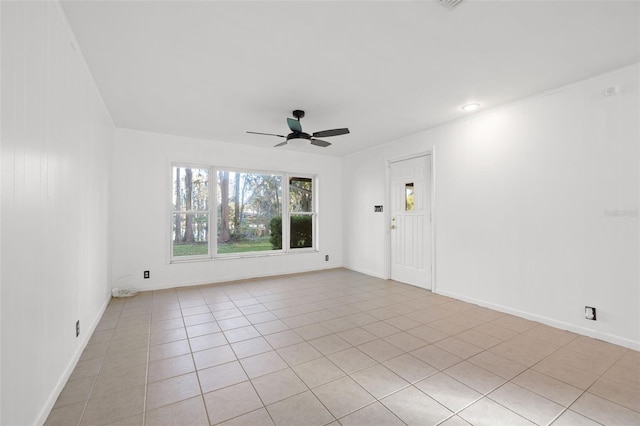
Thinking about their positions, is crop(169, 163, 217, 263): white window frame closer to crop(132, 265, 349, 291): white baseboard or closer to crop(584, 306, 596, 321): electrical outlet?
crop(132, 265, 349, 291): white baseboard

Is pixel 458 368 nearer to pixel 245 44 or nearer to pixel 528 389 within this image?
pixel 528 389

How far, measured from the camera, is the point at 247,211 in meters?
5.61

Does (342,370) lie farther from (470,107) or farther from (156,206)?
(156,206)

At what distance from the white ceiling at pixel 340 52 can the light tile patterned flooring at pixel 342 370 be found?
8.64ft

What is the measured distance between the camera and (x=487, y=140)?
373 cm

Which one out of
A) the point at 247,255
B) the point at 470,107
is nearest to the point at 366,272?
the point at 247,255

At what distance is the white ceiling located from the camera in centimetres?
196

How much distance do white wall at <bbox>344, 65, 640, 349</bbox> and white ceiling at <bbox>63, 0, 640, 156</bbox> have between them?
13.2 inches

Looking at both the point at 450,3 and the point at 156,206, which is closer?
the point at 450,3

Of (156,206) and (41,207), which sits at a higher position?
(156,206)

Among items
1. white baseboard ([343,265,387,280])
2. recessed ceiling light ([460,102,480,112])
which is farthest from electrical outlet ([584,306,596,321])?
white baseboard ([343,265,387,280])

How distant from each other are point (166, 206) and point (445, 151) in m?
4.59

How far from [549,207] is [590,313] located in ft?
3.71

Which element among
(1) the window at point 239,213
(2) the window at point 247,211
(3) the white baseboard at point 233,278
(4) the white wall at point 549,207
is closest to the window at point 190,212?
(1) the window at point 239,213
